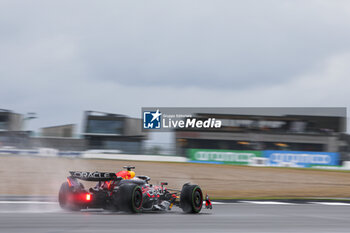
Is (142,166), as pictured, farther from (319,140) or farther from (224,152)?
(319,140)

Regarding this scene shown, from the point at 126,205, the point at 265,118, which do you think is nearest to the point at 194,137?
the point at 265,118

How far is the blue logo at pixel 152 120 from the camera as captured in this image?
34659mm

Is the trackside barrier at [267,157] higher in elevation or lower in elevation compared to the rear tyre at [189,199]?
higher

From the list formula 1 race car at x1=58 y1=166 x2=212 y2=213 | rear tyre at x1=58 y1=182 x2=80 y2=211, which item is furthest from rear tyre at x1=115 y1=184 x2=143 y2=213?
rear tyre at x1=58 y1=182 x2=80 y2=211

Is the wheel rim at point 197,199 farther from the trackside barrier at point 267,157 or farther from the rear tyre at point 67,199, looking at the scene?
the trackside barrier at point 267,157

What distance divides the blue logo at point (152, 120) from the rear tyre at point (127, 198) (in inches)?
991

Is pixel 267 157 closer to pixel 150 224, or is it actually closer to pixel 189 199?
pixel 189 199

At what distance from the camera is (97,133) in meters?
32.7

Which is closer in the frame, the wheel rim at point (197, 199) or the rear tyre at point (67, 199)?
the rear tyre at point (67, 199)

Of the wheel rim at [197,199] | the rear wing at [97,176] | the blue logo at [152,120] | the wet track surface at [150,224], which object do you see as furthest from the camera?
the blue logo at [152,120]

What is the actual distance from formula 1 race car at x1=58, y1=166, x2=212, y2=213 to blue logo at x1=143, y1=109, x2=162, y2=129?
24390 millimetres

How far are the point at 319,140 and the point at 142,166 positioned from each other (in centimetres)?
1239

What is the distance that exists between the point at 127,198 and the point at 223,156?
76.7 ft

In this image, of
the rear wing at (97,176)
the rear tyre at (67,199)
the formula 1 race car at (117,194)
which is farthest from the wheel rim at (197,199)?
the rear tyre at (67,199)
